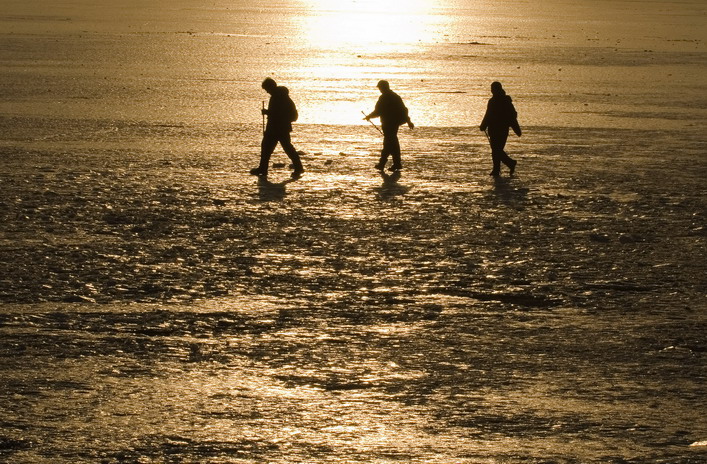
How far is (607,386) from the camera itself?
7.66 metres

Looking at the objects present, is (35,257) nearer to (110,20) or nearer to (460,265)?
(460,265)

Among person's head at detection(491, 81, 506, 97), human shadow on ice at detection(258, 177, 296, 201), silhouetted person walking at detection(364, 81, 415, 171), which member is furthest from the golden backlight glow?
human shadow on ice at detection(258, 177, 296, 201)

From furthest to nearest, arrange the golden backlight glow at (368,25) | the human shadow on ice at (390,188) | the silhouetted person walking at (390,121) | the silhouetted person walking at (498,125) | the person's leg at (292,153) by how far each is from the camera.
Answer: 1. the golden backlight glow at (368,25)
2. the silhouetted person walking at (390,121)
3. the person's leg at (292,153)
4. the silhouetted person walking at (498,125)
5. the human shadow on ice at (390,188)

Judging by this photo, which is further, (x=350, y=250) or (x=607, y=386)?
(x=350, y=250)

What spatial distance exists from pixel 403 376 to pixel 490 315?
1643mm

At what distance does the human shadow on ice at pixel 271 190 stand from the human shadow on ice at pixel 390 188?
1.09m

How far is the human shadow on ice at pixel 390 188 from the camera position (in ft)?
47.6

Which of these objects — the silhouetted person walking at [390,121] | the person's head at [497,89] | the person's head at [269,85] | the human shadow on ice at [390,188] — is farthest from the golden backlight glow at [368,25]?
the human shadow on ice at [390,188]

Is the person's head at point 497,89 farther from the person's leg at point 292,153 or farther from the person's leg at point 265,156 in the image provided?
the person's leg at point 265,156

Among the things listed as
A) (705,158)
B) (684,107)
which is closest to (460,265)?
(705,158)

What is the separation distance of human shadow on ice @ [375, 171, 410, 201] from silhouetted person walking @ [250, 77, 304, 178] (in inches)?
46.0

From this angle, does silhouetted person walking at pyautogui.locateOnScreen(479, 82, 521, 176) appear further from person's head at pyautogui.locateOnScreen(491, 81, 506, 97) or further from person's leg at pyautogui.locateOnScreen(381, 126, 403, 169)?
person's leg at pyautogui.locateOnScreen(381, 126, 403, 169)

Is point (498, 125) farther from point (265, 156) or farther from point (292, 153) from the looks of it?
point (265, 156)

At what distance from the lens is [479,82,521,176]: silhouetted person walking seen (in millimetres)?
16062
